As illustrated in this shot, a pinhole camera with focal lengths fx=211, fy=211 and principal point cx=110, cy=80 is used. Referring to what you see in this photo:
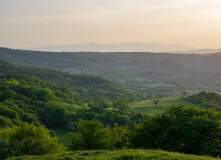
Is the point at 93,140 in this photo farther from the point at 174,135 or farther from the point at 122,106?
the point at 122,106

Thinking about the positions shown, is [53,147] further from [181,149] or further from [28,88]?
[28,88]

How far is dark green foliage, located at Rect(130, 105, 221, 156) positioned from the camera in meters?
24.9

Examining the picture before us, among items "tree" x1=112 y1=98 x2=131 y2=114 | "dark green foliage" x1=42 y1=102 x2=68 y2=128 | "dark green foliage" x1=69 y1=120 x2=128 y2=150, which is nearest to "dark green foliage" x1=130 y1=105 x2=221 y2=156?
"dark green foliage" x1=69 y1=120 x2=128 y2=150

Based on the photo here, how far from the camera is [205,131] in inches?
1011

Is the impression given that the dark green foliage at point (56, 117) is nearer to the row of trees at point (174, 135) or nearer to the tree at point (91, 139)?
the tree at point (91, 139)

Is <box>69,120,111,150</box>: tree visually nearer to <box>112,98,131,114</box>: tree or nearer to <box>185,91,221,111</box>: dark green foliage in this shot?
<box>112,98,131,114</box>: tree

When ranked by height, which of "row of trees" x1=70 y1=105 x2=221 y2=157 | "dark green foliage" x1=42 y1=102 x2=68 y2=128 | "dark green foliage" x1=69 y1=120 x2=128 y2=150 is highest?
"row of trees" x1=70 y1=105 x2=221 y2=157

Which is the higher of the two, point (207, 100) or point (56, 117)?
point (207, 100)

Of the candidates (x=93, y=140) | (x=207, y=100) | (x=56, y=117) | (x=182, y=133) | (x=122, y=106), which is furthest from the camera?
(x=207, y=100)

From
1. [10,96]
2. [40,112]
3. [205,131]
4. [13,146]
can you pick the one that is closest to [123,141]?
[205,131]

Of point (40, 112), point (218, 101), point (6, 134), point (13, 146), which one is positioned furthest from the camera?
point (218, 101)

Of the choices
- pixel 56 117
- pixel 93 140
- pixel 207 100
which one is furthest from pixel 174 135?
pixel 207 100

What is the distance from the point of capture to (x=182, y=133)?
2639 centimetres

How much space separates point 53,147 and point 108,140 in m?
8.40
